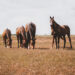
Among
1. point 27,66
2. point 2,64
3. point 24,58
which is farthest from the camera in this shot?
point 24,58

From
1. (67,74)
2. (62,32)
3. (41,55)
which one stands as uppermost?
(62,32)

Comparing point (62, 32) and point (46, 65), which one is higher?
point (62, 32)

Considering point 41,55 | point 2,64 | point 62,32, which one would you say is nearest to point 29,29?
point 62,32

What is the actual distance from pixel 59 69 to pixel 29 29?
390 inches

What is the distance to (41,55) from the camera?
43.7 feet

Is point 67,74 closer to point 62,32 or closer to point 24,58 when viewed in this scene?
point 24,58

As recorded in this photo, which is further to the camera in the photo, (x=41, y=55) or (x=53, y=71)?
(x=41, y=55)

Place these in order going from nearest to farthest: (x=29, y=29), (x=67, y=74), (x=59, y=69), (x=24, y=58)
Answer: (x=67, y=74)
(x=59, y=69)
(x=24, y=58)
(x=29, y=29)

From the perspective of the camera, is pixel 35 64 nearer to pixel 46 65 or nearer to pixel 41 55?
pixel 46 65

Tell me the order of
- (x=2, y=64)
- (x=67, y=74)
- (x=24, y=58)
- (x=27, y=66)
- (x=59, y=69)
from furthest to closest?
(x=24, y=58)
(x=2, y=64)
(x=27, y=66)
(x=59, y=69)
(x=67, y=74)

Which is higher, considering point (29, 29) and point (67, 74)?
point (29, 29)

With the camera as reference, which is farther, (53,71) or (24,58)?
(24,58)

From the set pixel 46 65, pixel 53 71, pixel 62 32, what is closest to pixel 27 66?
pixel 46 65

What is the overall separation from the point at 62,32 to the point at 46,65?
381 inches
